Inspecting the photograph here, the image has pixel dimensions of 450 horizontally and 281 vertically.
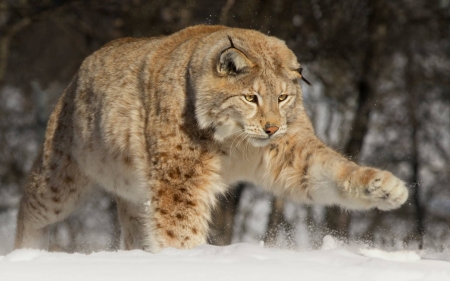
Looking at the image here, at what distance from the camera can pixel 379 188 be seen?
4664mm

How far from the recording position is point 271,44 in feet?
18.0

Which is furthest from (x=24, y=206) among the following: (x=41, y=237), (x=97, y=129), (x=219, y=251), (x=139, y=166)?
(x=219, y=251)

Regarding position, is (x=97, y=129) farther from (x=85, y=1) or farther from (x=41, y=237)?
(x=85, y=1)

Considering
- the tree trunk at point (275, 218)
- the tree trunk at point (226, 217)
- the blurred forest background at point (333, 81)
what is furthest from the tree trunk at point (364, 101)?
the tree trunk at point (226, 217)

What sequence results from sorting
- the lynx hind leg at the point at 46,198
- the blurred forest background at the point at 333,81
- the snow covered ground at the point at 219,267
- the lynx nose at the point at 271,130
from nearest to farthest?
the snow covered ground at the point at 219,267 < the lynx nose at the point at 271,130 < the lynx hind leg at the point at 46,198 < the blurred forest background at the point at 333,81

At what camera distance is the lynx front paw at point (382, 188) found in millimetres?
4621

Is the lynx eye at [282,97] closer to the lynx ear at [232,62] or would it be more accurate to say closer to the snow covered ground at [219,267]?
the lynx ear at [232,62]

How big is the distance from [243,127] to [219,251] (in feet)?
3.97

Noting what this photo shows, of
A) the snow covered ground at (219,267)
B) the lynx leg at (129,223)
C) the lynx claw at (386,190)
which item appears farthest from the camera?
the lynx leg at (129,223)

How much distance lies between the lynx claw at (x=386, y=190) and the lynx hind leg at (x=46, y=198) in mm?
2529

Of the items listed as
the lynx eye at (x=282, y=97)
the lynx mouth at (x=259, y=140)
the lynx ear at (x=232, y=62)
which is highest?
the lynx ear at (x=232, y=62)

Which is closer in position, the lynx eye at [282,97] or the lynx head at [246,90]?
the lynx head at [246,90]

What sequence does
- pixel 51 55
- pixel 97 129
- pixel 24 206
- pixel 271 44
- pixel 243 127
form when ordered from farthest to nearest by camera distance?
1. pixel 51 55
2. pixel 24 206
3. pixel 97 129
4. pixel 271 44
5. pixel 243 127

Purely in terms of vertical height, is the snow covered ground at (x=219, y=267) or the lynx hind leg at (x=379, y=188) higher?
the lynx hind leg at (x=379, y=188)
